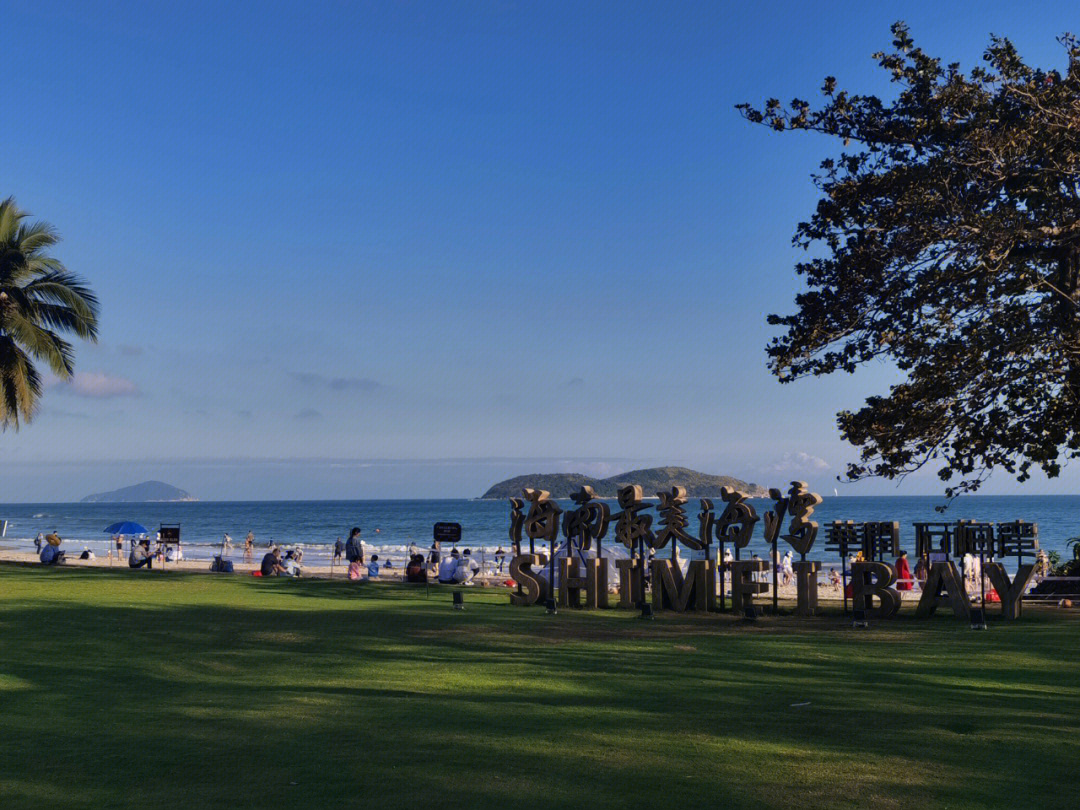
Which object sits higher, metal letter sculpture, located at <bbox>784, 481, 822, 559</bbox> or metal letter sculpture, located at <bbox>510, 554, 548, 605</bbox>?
metal letter sculpture, located at <bbox>784, 481, 822, 559</bbox>

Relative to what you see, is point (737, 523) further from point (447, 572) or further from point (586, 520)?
point (447, 572)

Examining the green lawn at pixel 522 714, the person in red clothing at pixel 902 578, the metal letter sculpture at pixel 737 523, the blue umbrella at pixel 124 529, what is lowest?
the green lawn at pixel 522 714

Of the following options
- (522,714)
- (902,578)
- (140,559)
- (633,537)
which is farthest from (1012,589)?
(140,559)

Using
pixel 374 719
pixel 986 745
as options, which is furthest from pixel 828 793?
pixel 374 719

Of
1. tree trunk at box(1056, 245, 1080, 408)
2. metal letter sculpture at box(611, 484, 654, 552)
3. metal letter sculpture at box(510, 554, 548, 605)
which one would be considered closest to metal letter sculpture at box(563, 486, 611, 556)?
metal letter sculpture at box(611, 484, 654, 552)

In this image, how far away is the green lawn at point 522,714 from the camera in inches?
309

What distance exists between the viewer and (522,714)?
1061 cm

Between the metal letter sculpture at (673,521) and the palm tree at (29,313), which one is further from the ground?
the palm tree at (29,313)

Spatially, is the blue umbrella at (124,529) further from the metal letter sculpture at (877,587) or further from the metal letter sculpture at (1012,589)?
the metal letter sculpture at (1012,589)

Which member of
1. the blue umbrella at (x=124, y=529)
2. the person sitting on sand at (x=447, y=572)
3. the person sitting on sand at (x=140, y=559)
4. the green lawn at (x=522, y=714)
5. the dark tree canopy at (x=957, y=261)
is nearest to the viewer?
the green lawn at (x=522, y=714)

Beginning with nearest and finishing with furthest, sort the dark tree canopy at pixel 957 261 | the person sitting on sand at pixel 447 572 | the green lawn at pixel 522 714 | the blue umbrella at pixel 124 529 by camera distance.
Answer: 1. the green lawn at pixel 522 714
2. the dark tree canopy at pixel 957 261
3. the person sitting on sand at pixel 447 572
4. the blue umbrella at pixel 124 529

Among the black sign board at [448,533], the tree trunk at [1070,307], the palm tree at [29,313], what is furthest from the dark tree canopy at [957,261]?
the palm tree at [29,313]

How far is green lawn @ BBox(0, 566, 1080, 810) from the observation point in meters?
7.86

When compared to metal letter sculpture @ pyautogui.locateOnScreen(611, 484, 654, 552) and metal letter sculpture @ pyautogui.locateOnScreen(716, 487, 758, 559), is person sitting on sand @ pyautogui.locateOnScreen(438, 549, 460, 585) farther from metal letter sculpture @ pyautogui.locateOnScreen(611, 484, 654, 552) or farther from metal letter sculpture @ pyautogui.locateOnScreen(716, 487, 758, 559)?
metal letter sculpture @ pyautogui.locateOnScreen(716, 487, 758, 559)
